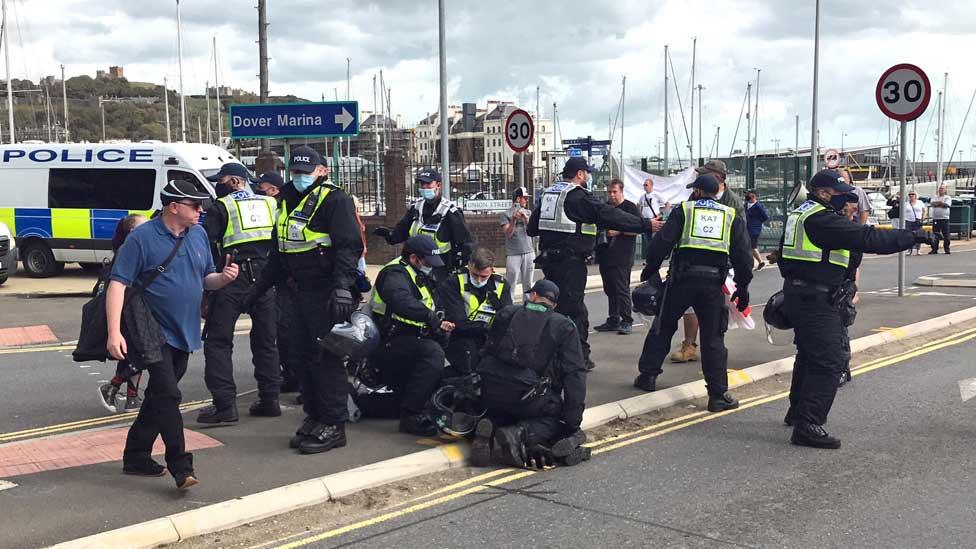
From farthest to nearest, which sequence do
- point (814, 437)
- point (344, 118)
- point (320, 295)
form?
1. point (344, 118)
2. point (814, 437)
3. point (320, 295)

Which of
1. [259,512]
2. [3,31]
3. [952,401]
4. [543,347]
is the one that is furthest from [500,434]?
[3,31]

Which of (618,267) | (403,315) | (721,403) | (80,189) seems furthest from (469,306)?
(80,189)

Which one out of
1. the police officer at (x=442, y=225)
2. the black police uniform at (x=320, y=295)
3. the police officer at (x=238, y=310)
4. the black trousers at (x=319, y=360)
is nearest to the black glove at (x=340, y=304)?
the black police uniform at (x=320, y=295)

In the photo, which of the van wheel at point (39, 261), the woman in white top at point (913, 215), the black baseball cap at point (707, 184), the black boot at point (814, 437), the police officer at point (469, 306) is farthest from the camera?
the woman in white top at point (913, 215)

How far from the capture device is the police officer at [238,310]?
806cm

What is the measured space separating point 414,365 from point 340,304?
1.30 meters

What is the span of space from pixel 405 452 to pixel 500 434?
2.25 ft

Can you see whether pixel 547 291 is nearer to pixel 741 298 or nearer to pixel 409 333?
pixel 409 333

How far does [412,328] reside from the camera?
780cm

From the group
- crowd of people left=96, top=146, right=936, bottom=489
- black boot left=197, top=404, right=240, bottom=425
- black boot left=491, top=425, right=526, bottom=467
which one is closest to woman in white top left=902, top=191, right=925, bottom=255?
crowd of people left=96, top=146, right=936, bottom=489

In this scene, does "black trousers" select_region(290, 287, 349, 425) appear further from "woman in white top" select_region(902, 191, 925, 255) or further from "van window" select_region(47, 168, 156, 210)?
"woman in white top" select_region(902, 191, 925, 255)

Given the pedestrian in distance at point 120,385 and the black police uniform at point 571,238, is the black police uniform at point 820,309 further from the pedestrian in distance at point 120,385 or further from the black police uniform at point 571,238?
the pedestrian in distance at point 120,385

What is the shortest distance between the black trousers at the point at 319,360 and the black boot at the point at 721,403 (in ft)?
10.5

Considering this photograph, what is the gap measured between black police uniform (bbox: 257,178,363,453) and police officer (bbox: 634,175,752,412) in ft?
9.33
